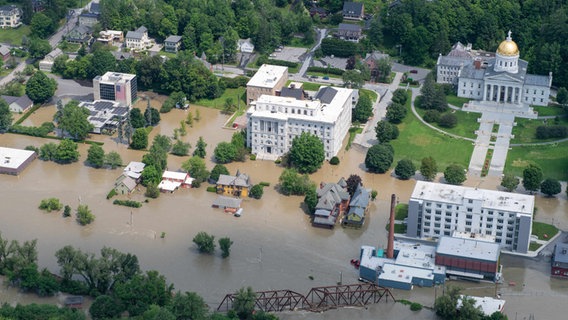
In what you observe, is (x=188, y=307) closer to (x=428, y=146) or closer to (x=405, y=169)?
(x=405, y=169)

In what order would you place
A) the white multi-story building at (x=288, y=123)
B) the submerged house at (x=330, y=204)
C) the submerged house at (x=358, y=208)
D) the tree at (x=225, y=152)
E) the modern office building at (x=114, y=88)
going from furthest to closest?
the modern office building at (x=114, y=88) < the white multi-story building at (x=288, y=123) < the tree at (x=225, y=152) < the submerged house at (x=358, y=208) < the submerged house at (x=330, y=204)

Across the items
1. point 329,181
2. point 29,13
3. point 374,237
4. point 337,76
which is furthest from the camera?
point 29,13

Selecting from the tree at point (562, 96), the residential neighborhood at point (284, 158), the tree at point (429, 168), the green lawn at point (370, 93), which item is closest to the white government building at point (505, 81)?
the residential neighborhood at point (284, 158)

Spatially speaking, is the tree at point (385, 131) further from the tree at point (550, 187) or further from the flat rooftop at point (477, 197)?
the tree at point (550, 187)

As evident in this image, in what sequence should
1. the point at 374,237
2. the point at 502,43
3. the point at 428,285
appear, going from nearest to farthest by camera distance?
1. the point at 428,285
2. the point at 374,237
3. the point at 502,43

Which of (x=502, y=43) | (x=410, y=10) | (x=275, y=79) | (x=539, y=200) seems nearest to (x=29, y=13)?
(x=275, y=79)

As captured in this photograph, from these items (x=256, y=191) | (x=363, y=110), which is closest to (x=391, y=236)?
(x=256, y=191)

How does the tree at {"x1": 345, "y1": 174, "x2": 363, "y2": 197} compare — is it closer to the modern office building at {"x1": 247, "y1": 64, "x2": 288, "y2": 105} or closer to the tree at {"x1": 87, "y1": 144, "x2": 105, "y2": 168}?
the modern office building at {"x1": 247, "y1": 64, "x2": 288, "y2": 105}

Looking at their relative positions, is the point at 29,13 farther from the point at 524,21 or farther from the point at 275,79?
the point at 524,21
